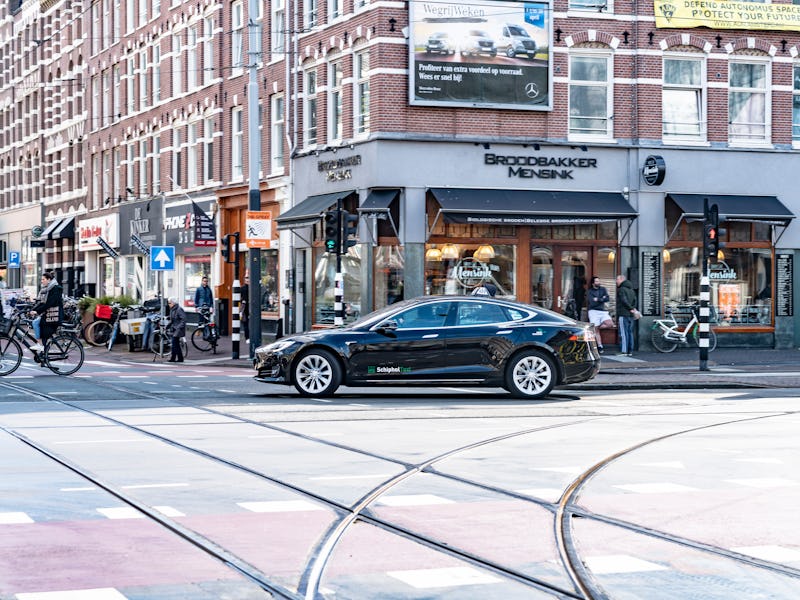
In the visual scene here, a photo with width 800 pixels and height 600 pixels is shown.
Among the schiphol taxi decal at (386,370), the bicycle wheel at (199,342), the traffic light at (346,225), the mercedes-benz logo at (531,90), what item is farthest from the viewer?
the bicycle wheel at (199,342)

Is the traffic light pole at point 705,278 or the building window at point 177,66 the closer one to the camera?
the traffic light pole at point 705,278

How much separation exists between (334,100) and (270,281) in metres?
6.38

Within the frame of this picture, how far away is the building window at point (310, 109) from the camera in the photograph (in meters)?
34.0

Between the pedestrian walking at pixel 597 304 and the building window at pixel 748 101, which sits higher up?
the building window at pixel 748 101

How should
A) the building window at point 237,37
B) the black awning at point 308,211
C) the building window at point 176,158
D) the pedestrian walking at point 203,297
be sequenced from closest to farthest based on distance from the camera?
the black awning at point 308,211 < the pedestrian walking at point 203,297 < the building window at point 237,37 < the building window at point 176,158

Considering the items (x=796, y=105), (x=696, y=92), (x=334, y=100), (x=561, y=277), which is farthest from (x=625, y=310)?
(x=334, y=100)

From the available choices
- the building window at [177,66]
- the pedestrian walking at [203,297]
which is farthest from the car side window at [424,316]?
the building window at [177,66]

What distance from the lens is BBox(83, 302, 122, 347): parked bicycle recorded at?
117ft

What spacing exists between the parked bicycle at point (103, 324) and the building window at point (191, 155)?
7.52 meters

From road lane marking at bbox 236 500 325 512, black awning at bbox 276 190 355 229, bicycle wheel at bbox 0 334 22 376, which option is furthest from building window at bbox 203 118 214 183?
road lane marking at bbox 236 500 325 512

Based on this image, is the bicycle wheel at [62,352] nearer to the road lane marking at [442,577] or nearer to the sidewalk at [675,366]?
the sidewalk at [675,366]

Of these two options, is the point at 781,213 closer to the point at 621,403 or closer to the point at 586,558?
the point at 621,403

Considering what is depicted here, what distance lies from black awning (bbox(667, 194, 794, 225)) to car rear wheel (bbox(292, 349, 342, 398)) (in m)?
14.5

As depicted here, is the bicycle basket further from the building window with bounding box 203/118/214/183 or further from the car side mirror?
the car side mirror
